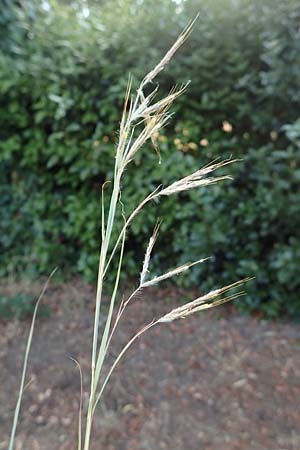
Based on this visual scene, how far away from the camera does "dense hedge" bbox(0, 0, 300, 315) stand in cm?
325

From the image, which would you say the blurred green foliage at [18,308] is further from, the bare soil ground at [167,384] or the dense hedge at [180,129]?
the dense hedge at [180,129]

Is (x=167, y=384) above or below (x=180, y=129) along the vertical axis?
below

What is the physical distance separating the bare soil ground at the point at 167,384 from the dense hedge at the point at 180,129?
39cm

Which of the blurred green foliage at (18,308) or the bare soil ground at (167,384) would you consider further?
the blurred green foliage at (18,308)

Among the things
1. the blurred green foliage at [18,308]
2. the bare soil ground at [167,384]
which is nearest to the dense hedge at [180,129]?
the bare soil ground at [167,384]

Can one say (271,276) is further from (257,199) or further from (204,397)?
(204,397)

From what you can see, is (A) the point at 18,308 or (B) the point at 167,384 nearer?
(B) the point at 167,384

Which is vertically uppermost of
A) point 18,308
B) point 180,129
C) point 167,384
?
point 180,129

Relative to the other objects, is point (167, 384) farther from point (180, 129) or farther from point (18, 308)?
point (180, 129)

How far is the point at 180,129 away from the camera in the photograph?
3.57 metres

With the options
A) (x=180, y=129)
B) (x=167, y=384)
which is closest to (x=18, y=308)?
(x=167, y=384)

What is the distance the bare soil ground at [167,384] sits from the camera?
7.91ft

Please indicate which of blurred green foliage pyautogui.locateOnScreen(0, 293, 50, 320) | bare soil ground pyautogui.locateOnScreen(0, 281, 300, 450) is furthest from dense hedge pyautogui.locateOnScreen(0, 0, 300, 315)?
blurred green foliage pyautogui.locateOnScreen(0, 293, 50, 320)

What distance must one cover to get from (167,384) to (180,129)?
5.73ft
